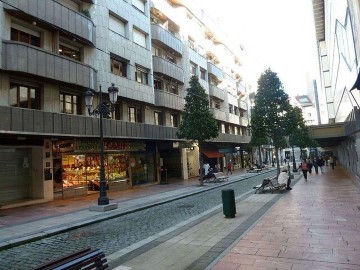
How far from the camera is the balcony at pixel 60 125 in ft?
47.5

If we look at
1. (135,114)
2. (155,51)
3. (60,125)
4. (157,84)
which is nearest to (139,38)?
(155,51)

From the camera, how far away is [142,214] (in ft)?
42.7

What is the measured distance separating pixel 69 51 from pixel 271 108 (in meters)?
15.7

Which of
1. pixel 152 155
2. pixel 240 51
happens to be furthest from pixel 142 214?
pixel 240 51

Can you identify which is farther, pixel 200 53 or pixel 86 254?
pixel 200 53

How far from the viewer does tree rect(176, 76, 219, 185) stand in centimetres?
2431

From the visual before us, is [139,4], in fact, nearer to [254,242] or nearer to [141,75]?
[141,75]

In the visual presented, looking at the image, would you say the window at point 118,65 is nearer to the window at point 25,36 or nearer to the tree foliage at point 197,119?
the tree foliage at point 197,119

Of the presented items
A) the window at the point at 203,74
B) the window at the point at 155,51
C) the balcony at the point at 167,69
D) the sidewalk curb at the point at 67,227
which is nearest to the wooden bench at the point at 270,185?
the sidewalk curb at the point at 67,227

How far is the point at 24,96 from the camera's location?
16.3 metres

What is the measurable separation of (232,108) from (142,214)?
3913 centimetres

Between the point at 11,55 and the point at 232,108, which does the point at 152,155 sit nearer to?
the point at 11,55

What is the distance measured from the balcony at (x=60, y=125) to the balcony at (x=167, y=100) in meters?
3.26

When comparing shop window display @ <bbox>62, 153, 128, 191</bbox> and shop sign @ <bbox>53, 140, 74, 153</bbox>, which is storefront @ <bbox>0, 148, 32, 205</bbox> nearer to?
shop sign @ <bbox>53, 140, 74, 153</bbox>
